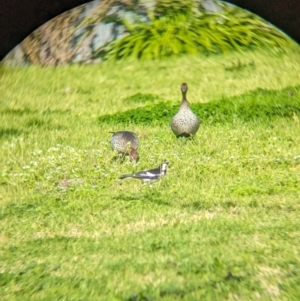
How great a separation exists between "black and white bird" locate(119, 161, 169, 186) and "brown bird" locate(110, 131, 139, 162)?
28 cm

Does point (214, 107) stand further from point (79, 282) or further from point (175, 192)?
point (79, 282)

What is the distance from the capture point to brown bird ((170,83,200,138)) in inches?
271

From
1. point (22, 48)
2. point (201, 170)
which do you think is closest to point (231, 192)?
point (201, 170)

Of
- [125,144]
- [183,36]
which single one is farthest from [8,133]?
[183,36]

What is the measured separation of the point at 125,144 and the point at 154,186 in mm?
570

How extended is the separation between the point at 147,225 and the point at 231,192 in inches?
31.6

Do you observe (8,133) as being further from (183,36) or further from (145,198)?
(183,36)

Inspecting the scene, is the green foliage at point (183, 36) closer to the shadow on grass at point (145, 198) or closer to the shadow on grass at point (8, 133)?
the shadow on grass at point (8, 133)

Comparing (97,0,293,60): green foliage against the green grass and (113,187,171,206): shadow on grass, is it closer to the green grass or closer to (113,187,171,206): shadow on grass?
the green grass

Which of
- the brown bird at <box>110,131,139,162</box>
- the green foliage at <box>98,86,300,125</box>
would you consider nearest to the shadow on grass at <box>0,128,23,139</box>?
the green foliage at <box>98,86,300,125</box>

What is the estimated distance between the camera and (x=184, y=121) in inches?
271

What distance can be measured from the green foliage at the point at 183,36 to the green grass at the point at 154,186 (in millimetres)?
121

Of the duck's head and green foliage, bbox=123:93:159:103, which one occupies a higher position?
the duck's head

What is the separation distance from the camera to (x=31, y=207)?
594 centimetres
